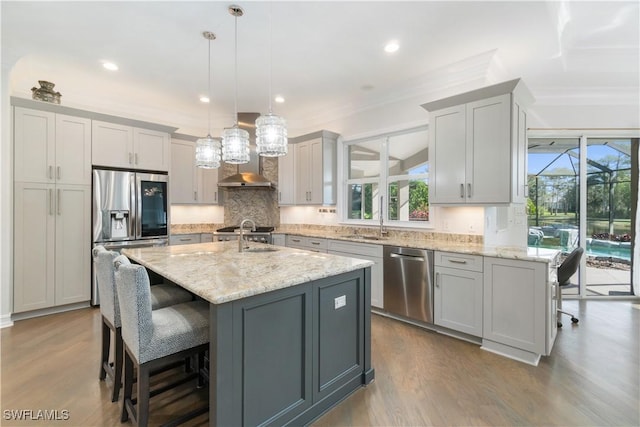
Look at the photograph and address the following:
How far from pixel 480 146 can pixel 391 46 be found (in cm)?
138

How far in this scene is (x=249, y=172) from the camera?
529cm

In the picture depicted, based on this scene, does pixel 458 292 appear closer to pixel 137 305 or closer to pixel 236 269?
pixel 236 269

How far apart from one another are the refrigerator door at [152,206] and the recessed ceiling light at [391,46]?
3.50m

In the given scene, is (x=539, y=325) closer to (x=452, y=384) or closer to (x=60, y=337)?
(x=452, y=384)

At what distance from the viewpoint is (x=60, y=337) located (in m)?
3.00

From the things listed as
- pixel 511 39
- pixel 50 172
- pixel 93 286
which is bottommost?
pixel 93 286

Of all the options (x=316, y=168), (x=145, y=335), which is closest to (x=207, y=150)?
(x=145, y=335)

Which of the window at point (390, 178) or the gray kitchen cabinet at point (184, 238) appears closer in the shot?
the window at point (390, 178)

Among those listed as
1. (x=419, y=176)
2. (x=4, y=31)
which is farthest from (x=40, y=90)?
(x=419, y=176)

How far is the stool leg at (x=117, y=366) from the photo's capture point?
1945mm

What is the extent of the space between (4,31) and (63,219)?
2.01 metres

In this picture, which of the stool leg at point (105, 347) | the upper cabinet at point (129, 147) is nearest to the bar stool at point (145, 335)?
the stool leg at point (105, 347)

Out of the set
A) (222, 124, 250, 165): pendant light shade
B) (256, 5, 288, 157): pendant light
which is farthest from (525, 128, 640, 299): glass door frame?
(222, 124, 250, 165): pendant light shade

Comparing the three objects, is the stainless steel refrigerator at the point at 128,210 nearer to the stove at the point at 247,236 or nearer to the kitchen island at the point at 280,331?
the stove at the point at 247,236
